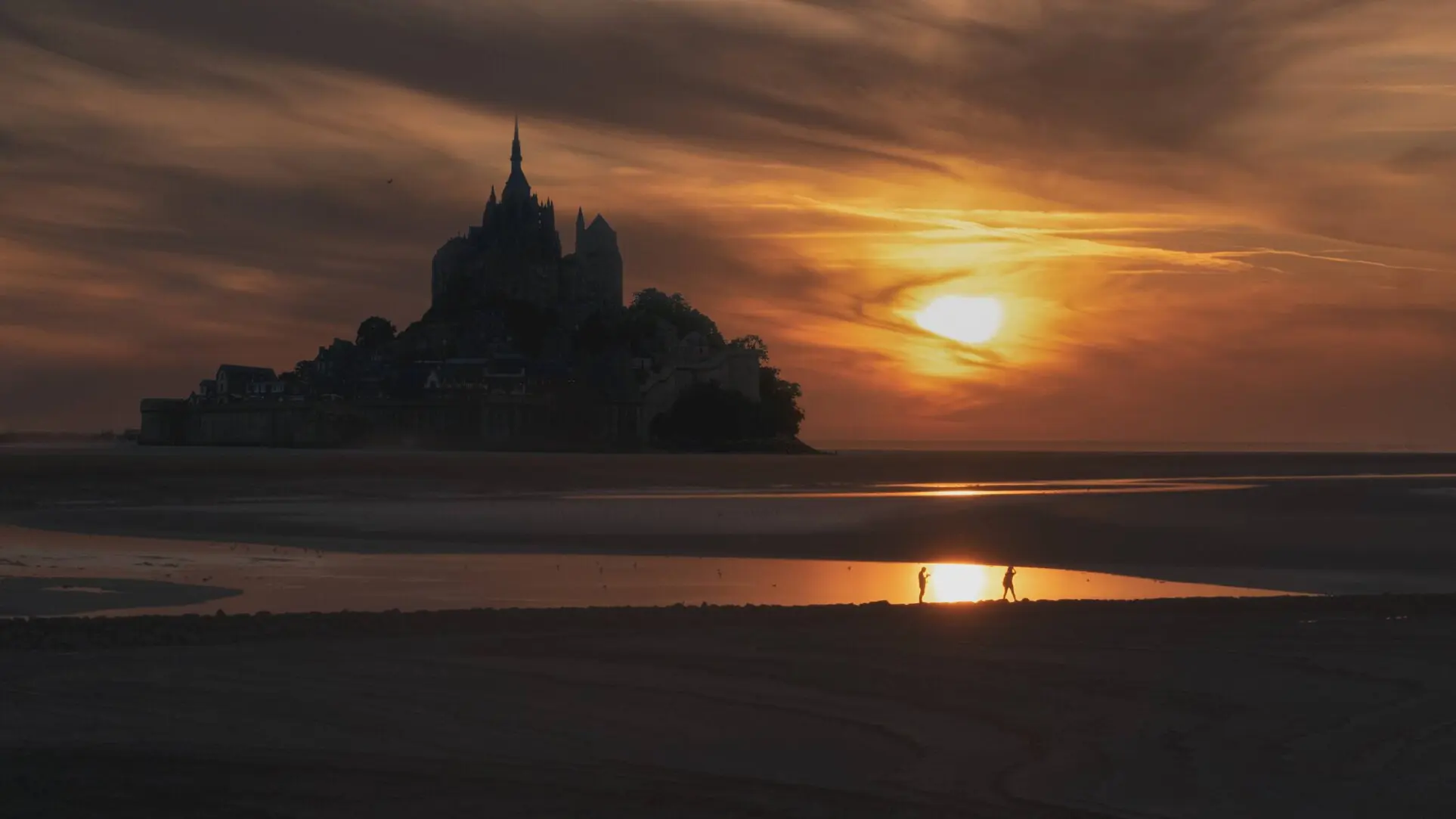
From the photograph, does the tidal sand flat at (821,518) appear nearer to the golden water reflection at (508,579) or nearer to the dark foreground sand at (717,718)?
the golden water reflection at (508,579)

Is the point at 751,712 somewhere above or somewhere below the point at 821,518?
below

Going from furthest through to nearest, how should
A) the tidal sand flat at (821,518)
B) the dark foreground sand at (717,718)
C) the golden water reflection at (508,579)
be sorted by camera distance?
the tidal sand flat at (821,518)
the golden water reflection at (508,579)
the dark foreground sand at (717,718)

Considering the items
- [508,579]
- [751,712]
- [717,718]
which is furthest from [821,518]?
[717,718]

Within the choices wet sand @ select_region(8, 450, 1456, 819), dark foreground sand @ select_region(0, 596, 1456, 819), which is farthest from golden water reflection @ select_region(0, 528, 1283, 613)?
dark foreground sand @ select_region(0, 596, 1456, 819)

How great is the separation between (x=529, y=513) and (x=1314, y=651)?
111 ft

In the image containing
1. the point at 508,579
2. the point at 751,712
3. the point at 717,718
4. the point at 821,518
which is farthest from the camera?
the point at 821,518

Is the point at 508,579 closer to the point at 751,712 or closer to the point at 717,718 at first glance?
the point at 751,712

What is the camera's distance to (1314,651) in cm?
1548

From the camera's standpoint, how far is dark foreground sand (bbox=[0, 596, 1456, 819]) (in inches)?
357

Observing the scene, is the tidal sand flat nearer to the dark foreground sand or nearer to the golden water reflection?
the golden water reflection

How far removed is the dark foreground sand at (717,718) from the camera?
906 centimetres

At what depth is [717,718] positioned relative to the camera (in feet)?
38.2

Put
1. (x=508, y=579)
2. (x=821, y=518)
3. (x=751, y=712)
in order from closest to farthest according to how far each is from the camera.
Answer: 1. (x=751, y=712)
2. (x=508, y=579)
3. (x=821, y=518)

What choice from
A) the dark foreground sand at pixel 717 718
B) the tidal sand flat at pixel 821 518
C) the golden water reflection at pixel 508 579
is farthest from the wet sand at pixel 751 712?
the tidal sand flat at pixel 821 518
